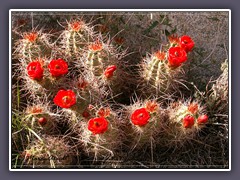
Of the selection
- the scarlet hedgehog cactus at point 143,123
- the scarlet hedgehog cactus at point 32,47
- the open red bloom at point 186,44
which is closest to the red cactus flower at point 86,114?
the scarlet hedgehog cactus at point 143,123

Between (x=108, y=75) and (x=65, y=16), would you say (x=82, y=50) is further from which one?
(x=65, y=16)

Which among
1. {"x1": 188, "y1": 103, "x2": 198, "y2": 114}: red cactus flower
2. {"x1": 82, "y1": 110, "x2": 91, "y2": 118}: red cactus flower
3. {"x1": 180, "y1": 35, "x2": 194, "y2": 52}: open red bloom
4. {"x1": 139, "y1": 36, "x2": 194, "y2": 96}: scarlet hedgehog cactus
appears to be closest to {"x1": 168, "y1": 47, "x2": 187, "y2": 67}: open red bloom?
{"x1": 139, "y1": 36, "x2": 194, "y2": 96}: scarlet hedgehog cactus

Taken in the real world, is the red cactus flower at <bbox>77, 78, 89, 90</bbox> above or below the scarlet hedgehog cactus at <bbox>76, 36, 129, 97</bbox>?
below

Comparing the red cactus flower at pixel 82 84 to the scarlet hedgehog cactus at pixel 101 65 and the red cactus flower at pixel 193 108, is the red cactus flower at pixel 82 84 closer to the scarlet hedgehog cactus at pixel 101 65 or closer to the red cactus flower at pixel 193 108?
the scarlet hedgehog cactus at pixel 101 65

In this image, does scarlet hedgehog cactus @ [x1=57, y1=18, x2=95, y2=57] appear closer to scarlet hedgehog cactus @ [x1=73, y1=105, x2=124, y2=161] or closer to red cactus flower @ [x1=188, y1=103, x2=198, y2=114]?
scarlet hedgehog cactus @ [x1=73, y1=105, x2=124, y2=161]

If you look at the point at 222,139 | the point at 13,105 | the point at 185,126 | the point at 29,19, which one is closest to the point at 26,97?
the point at 13,105
